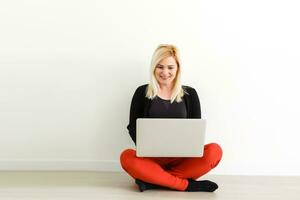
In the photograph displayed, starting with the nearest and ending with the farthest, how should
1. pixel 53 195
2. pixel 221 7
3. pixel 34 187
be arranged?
pixel 53 195
pixel 34 187
pixel 221 7

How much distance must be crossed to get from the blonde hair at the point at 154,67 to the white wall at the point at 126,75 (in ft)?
0.86

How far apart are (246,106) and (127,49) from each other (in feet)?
3.16

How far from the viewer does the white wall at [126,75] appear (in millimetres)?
2846

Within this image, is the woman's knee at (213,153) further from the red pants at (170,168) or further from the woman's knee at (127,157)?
the woman's knee at (127,157)

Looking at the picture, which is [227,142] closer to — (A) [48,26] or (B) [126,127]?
(B) [126,127]

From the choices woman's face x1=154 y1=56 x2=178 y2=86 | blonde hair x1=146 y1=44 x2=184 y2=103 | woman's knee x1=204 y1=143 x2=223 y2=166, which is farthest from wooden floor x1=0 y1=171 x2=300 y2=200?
woman's face x1=154 y1=56 x2=178 y2=86

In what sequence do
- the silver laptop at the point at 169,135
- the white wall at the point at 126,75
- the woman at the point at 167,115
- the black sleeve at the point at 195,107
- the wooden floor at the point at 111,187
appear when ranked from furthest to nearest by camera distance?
the white wall at the point at 126,75 < the black sleeve at the point at 195,107 < the woman at the point at 167,115 < the wooden floor at the point at 111,187 < the silver laptop at the point at 169,135

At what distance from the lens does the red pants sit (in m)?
2.44

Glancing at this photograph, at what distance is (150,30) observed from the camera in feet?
9.37

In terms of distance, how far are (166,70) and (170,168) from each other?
2.11ft

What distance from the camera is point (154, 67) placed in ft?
8.55

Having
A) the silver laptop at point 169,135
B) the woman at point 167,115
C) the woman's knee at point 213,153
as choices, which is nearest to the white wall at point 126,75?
the woman at point 167,115

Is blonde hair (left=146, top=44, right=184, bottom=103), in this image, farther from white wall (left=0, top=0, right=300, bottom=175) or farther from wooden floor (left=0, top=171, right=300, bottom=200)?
wooden floor (left=0, top=171, right=300, bottom=200)

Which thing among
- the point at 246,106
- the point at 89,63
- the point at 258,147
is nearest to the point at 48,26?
the point at 89,63
